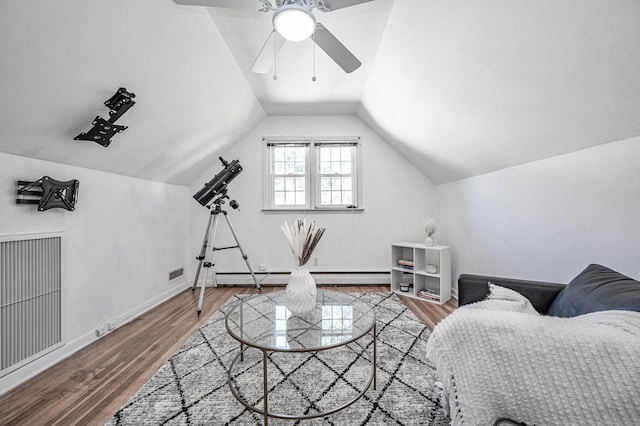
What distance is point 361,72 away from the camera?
110 inches

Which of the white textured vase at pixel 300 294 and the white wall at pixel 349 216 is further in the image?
the white wall at pixel 349 216

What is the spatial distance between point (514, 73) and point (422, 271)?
7.85ft

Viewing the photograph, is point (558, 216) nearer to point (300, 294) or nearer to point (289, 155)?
point (300, 294)

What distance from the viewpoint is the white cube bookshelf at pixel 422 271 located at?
3213 mm

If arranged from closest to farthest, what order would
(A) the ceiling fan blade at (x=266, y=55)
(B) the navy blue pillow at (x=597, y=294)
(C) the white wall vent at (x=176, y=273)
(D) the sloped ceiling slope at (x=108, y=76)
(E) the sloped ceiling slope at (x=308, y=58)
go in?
(B) the navy blue pillow at (x=597, y=294)
(D) the sloped ceiling slope at (x=108, y=76)
(A) the ceiling fan blade at (x=266, y=55)
(E) the sloped ceiling slope at (x=308, y=58)
(C) the white wall vent at (x=176, y=273)

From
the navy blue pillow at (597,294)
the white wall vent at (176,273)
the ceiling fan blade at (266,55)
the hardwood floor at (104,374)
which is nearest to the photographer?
the navy blue pillow at (597,294)

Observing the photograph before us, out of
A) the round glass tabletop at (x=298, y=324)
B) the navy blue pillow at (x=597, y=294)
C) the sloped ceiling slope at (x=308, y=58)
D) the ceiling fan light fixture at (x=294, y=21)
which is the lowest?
the round glass tabletop at (x=298, y=324)

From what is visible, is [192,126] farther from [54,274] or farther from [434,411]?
[434,411]

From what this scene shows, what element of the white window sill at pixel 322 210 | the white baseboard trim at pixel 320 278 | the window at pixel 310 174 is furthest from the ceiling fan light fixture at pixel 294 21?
the white baseboard trim at pixel 320 278

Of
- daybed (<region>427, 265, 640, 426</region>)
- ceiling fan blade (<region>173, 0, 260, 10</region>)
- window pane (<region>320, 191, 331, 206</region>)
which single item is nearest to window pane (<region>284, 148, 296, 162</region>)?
window pane (<region>320, 191, 331, 206</region>)

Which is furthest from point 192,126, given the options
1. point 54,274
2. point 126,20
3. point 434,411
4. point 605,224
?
point 605,224

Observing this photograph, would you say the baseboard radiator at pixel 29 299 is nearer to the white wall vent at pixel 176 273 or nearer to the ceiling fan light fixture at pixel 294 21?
the white wall vent at pixel 176 273

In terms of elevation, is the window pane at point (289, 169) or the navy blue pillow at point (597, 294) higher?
the window pane at point (289, 169)

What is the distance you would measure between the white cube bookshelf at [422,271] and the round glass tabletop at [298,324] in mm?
1580
